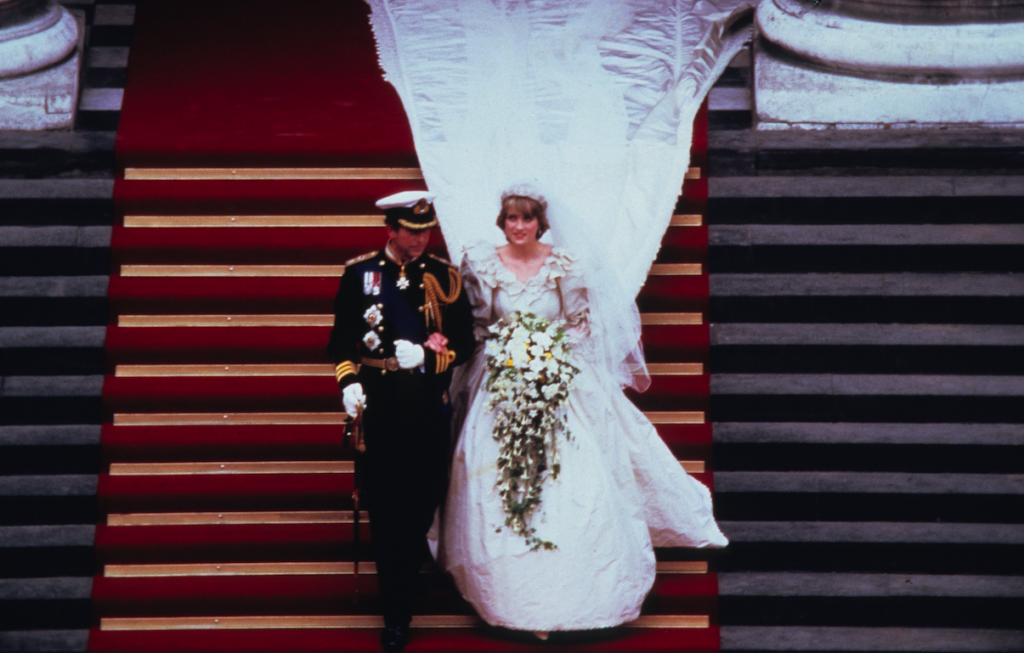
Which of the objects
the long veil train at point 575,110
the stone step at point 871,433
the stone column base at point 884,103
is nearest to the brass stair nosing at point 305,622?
the stone step at point 871,433

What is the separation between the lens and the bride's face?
445cm

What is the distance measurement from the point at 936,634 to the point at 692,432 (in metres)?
1.39

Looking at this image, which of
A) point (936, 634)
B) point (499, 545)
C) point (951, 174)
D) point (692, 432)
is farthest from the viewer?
point (951, 174)

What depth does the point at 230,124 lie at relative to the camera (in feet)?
18.8

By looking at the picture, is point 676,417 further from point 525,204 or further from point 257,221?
point 257,221

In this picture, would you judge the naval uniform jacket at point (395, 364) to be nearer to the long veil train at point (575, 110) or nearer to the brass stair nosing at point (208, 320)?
the long veil train at point (575, 110)

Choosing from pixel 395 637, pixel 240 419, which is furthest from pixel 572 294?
pixel 240 419

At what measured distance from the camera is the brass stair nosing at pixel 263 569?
16.4ft

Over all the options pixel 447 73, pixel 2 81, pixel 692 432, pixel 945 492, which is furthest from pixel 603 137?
pixel 2 81

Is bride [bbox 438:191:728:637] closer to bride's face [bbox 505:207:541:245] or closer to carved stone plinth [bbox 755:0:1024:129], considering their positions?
bride's face [bbox 505:207:541:245]

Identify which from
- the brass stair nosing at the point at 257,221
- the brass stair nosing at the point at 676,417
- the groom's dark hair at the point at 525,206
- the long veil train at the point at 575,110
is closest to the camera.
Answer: the groom's dark hair at the point at 525,206

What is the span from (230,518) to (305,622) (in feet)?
2.08

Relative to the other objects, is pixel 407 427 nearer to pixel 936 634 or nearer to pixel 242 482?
pixel 242 482

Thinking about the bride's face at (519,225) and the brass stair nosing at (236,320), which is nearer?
the bride's face at (519,225)
